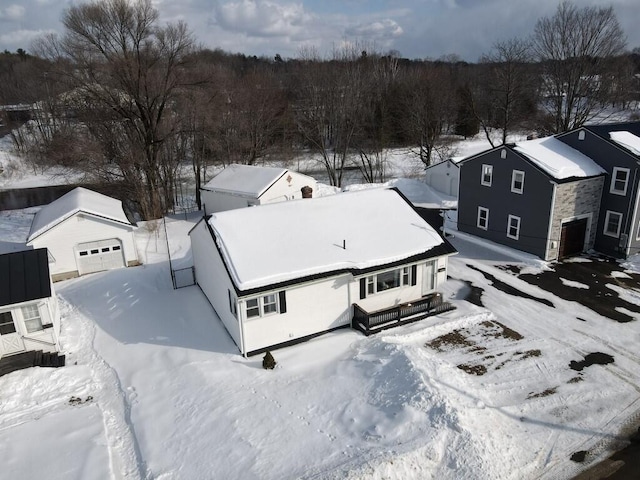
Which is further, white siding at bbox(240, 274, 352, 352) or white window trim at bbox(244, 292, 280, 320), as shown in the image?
white siding at bbox(240, 274, 352, 352)

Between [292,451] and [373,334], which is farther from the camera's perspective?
[373,334]

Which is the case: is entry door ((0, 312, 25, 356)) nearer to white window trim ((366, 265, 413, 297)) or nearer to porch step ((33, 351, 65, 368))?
porch step ((33, 351, 65, 368))

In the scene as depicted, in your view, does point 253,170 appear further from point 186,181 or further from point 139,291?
point 186,181

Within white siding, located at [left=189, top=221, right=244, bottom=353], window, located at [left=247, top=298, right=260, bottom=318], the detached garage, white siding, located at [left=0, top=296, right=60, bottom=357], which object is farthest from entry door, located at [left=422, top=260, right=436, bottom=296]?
the detached garage

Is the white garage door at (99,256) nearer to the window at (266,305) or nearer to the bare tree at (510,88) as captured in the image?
the window at (266,305)

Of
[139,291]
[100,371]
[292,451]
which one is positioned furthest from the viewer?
[139,291]

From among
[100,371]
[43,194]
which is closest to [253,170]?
[100,371]

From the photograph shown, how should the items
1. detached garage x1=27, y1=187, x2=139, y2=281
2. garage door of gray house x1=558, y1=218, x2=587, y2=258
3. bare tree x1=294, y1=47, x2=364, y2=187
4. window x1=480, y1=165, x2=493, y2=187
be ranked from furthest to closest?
1. bare tree x1=294, y1=47, x2=364, y2=187
2. window x1=480, y1=165, x2=493, y2=187
3. garage door of gray house x1=558, y1=218, x2=587, y2=258
4. detached garage x1=27, y1=187, x2=139, y2=281
